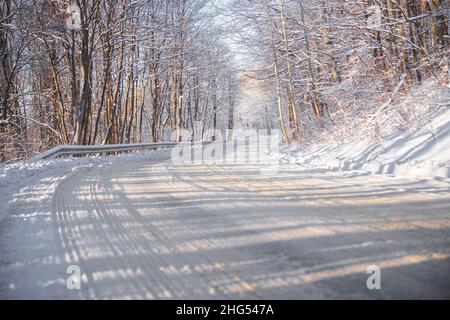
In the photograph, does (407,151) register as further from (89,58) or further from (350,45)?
(89,58)

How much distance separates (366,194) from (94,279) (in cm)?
402

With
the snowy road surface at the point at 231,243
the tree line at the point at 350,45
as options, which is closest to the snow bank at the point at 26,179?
the snowy road surface at the point at 231,243

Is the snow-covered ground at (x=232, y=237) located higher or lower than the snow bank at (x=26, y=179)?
lower

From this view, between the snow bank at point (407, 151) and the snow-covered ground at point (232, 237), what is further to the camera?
the snow bank at point (407, 151)

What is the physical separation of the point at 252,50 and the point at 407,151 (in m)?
13.5

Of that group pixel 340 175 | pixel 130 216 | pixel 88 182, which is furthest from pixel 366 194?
pixel 88 182

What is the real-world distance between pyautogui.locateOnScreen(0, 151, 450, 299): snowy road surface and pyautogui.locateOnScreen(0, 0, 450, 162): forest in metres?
6.10

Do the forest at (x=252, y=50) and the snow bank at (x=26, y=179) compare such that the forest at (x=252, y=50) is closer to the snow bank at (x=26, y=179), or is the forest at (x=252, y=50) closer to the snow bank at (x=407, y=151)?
the snow bank at (x=407, y=151)

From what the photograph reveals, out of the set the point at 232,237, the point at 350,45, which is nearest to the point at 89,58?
the point at 350,45

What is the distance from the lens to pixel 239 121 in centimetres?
5600

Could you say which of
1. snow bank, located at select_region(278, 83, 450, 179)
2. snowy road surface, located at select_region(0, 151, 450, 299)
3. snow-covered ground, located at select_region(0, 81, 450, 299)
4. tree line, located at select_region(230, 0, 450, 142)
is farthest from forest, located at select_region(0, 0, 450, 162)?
snowy road surface, located at select_region(0, 151, 450, 299)

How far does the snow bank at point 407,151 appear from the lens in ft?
18.5

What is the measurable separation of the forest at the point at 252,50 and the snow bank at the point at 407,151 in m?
0.95
